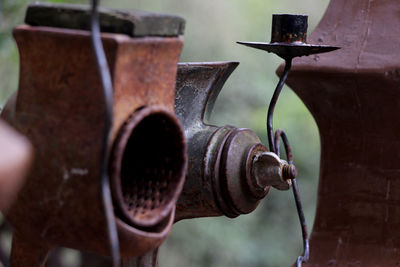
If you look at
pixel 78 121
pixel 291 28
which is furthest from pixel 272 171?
pixel 78 121

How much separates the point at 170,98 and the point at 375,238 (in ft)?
2.07

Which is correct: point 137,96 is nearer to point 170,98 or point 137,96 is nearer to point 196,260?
point 170,98

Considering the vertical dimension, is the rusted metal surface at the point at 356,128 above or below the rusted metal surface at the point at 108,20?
below

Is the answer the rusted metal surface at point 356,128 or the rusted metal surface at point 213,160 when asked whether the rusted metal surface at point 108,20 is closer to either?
the rusted metal surface at point 213,160

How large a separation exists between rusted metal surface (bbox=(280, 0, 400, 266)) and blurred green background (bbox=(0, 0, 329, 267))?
3.36m

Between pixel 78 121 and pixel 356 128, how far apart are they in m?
0.70

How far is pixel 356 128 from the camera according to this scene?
1361 millimetres

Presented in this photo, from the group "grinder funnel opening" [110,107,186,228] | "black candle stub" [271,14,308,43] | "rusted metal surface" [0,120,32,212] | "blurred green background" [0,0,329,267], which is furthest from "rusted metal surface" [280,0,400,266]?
"blurred green background" [0,0,329,267]

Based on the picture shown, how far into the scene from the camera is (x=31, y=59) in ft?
2.80

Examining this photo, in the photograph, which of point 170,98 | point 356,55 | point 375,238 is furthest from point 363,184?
point 170,98

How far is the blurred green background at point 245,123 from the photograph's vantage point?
15.9 feet

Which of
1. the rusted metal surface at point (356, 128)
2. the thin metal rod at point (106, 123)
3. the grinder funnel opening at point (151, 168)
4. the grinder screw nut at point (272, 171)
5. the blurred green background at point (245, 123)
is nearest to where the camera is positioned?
the thin metal rod at point (106, 123)

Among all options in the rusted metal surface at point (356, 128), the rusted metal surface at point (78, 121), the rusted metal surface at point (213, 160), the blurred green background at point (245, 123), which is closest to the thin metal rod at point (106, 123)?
the rusted metal surface at point (78, 121)

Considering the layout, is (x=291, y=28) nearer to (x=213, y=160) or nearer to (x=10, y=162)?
(x=213, y=160)
